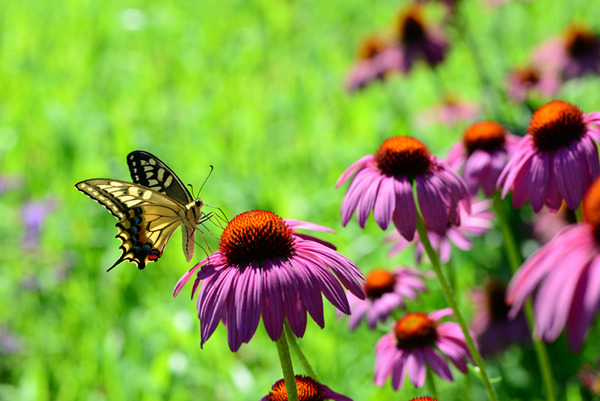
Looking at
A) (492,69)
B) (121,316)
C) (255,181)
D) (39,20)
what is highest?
(39,20)

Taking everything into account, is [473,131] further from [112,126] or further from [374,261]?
[112,126]

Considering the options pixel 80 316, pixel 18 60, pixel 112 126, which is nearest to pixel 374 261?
pixel 80 316

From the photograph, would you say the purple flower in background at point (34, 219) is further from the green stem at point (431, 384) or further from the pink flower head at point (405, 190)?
the green stem at point (431, 384)

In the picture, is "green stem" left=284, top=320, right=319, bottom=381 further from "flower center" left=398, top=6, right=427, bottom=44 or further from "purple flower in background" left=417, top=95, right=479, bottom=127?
"flower center" left=398, top=6, right=427, bottom=44

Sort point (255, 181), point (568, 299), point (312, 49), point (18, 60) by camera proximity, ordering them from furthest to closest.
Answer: point (312, 49) → point (18, 60) → point (255, 181) → point (568, 299)

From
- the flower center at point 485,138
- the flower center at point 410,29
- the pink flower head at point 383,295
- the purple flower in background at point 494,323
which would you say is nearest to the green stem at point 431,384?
the pink flower head at point 383,295
